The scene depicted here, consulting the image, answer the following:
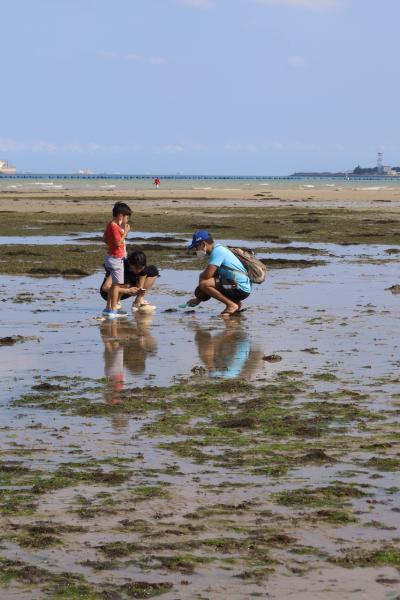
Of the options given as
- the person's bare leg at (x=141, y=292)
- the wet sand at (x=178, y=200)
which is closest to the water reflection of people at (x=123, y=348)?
the person's bare leg at (x=141, y=292)

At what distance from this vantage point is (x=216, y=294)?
14.7 m

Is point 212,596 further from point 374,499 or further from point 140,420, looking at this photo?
point 140,420

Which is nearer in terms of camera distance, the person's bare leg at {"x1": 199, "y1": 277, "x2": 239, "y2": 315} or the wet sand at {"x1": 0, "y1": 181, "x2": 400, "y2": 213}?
the person's bare leg at {"x1": 199, "y1": 277, "x2": 239, "y2": 315}

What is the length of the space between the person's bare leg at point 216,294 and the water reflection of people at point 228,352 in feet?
2.47

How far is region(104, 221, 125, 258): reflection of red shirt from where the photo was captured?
14820 millimetres

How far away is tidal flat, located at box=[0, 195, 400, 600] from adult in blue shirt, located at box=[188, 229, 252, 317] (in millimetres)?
593

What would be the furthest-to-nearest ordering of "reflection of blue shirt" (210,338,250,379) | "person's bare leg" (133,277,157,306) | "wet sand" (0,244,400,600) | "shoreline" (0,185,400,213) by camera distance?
"shoreline" (0,185,400,213)
"person's bare leg" (133,277,157,306)
"reflection of blue shirt" (210,338,250,379)
"wet sand" (0,244,400,600)

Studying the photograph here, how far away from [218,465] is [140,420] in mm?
1388

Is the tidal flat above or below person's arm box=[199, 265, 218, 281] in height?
below

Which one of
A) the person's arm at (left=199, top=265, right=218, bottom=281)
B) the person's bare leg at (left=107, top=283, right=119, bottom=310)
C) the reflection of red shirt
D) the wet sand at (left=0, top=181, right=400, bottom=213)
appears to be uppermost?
the reflection of red shirt

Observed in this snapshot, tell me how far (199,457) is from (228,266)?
26.1ft

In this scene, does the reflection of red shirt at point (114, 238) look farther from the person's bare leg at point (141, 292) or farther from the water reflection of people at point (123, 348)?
the water reflection of people at point (123, 348)

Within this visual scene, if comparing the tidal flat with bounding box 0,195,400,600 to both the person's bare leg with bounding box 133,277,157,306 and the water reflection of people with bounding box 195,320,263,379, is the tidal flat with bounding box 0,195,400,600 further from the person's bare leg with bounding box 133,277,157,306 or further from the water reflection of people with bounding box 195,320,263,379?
the person's bare leg with bounding box 133,277,157,306

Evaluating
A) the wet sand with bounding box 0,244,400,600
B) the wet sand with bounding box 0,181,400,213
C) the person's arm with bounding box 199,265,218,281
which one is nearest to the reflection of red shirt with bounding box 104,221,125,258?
the person's arm with bounding box 199,265,218,281
